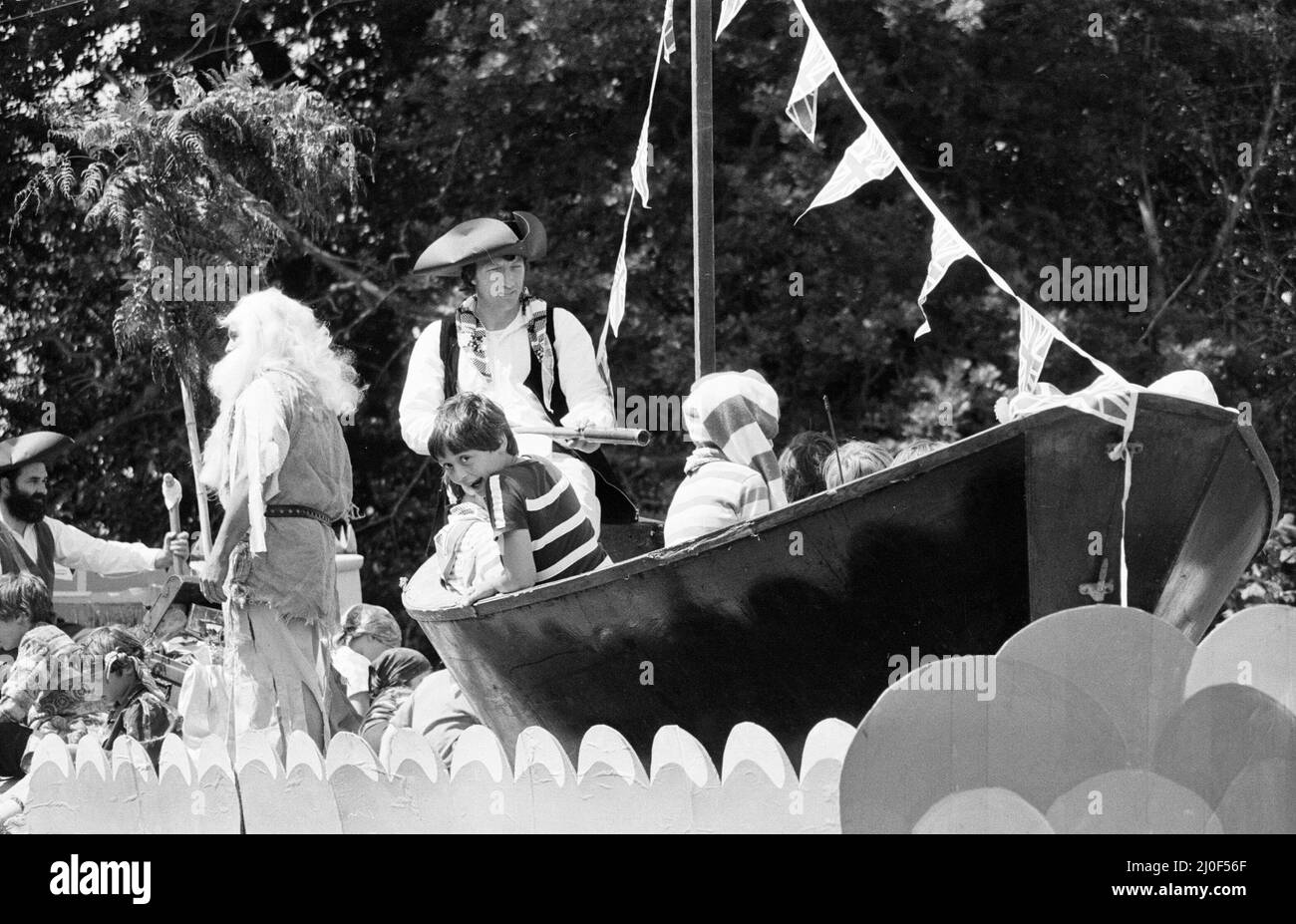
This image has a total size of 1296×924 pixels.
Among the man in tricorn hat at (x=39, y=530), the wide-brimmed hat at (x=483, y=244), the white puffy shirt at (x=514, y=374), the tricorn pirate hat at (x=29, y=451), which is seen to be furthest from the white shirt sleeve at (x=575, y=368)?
the tricorn pirate hat at (x=29, y=451)

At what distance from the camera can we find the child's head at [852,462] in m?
4.39

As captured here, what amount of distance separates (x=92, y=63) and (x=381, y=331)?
213 cm

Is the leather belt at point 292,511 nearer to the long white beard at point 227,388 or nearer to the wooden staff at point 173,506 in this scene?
→ the long white beard at point 227,388

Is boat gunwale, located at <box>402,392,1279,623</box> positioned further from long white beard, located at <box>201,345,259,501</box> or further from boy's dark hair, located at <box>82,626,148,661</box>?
boy's dark hair, located at <box>82,626,148,661</box>

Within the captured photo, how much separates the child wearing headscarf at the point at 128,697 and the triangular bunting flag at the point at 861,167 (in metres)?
2.11

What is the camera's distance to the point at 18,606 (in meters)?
5.76

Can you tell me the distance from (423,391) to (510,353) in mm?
250

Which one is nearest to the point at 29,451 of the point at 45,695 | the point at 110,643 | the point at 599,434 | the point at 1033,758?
the point at 45,695

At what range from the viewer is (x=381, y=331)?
10.6m

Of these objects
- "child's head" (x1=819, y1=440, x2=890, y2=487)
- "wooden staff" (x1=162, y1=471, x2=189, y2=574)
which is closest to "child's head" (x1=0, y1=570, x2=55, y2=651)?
"wooden staff" (x1=162, y1=471, x2=189, y2=574)

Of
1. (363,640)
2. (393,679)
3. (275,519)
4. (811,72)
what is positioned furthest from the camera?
(363,640)

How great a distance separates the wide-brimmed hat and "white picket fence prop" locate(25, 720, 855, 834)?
1.41 metres

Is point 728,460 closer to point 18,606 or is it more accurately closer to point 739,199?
point 18,606
